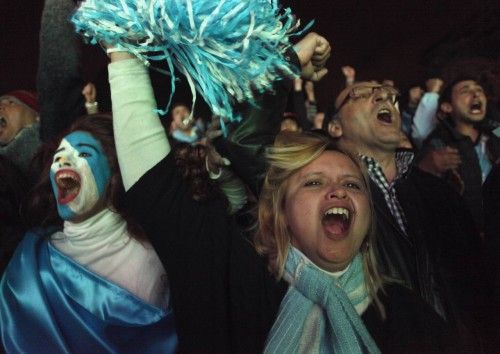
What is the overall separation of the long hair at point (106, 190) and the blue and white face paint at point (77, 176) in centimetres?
3

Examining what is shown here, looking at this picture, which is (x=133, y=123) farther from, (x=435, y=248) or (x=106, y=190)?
(x=435, y=248)

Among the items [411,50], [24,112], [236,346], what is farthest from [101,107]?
[411,50]

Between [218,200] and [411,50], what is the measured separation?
2431 millimetres

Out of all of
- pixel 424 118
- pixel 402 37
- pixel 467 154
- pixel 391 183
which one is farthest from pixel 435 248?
pixel 402 37

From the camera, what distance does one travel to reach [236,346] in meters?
1.26

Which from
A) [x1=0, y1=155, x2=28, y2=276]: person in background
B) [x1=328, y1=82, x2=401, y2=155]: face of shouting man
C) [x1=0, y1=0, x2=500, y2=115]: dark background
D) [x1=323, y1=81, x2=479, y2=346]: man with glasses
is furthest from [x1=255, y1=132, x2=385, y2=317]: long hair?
[x1=0, y1=0, x2=500, y2=115]: dark background

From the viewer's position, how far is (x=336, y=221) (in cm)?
131

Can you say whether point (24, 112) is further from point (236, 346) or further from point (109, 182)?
point (236, 346)

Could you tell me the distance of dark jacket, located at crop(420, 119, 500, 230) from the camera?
215cm

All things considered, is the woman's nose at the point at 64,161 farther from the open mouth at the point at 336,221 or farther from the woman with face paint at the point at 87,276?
the open mouth at the point at 336,221

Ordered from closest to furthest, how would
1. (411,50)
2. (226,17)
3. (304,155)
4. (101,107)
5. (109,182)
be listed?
(226,17) → (304,155) → (109,182) → (101,107) → (411,50)

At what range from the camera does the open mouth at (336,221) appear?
1.28 m

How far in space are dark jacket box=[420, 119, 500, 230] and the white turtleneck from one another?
1.21 m

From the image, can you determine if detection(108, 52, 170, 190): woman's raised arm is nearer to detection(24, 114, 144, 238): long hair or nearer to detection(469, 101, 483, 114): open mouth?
detection(24, 114, 144, 238): long hair
